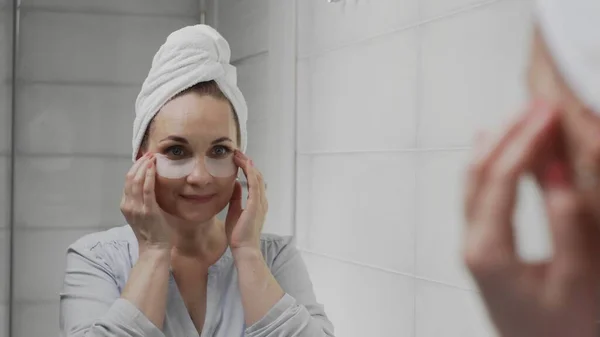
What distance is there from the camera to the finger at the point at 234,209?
1.05m

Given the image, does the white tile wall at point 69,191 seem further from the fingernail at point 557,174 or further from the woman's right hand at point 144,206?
the fingernail at point 557,174

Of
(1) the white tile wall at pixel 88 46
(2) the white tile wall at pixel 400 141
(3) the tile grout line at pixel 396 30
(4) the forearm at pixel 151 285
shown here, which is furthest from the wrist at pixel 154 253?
(1) the white tile wall at pixel 88 46

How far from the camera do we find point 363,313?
1452mm

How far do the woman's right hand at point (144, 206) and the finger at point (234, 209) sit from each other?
98 millimetres

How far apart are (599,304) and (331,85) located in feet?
4.63

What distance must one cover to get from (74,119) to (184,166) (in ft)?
4.52

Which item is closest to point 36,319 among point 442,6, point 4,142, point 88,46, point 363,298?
point 4,142

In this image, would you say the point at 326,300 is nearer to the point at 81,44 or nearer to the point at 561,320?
the point at 81,44

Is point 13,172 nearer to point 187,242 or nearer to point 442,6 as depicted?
point 187,242

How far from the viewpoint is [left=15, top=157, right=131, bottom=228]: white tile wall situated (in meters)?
2.25

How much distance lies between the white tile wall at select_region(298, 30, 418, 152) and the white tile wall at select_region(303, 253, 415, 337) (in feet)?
0.76

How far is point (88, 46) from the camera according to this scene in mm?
2291

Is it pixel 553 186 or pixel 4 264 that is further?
pixel 4 264

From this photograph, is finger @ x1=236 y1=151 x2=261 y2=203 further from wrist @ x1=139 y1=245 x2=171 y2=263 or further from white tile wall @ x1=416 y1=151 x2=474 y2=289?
white tile wall @ x1=416 y1=151 x2=474 y2=289
